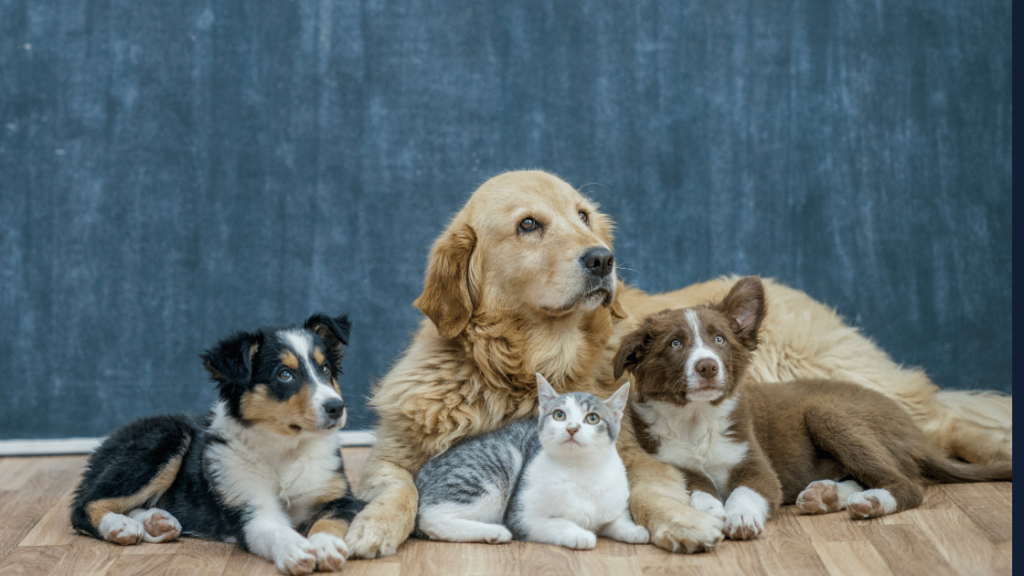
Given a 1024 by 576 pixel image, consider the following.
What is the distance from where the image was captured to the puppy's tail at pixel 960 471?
3188 mm

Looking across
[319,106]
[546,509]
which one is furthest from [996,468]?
[319,106]

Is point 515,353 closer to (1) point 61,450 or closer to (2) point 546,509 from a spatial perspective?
(2) point 546,509

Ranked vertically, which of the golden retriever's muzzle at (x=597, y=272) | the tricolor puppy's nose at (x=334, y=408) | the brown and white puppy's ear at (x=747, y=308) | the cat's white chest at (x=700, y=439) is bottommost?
the cat's white chest at (x=700, y=439)

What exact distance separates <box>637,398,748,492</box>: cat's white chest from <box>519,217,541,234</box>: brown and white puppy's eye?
0.71 meters

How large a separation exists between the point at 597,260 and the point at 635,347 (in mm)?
330

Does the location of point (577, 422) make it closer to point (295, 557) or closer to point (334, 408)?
point (334, 408)

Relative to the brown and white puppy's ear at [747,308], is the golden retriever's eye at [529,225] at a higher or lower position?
higher

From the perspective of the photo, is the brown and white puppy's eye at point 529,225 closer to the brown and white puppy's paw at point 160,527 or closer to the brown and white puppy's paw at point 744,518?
the brown and white puppy's paw at point 744,518

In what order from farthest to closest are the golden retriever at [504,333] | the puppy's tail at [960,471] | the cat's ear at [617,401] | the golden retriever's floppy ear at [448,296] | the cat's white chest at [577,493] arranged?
the puppy's tail at [960,471], the golden retriever's floppy ear at [448,296], the golden retriever at [504,333], the cat's ear at [617,401], the cat's white chest at [577,493]

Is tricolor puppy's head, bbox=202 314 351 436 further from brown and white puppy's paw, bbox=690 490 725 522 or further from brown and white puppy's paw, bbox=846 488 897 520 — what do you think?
brown and white puppy's paw, bbox=846 488 897 520

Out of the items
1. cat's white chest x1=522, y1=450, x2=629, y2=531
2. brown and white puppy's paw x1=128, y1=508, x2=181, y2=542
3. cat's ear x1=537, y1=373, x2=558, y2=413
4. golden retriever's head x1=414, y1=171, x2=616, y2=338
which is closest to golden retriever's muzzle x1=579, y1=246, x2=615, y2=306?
golden retriever's head x1=414, y1=171, x2=616, y2=338

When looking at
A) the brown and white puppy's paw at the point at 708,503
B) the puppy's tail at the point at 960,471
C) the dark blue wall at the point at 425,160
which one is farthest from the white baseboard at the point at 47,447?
the puppy's tail at the point at 960,471

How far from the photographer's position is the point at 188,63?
174 inches

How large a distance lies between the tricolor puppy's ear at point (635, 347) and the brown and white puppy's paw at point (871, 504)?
2.64 feet
